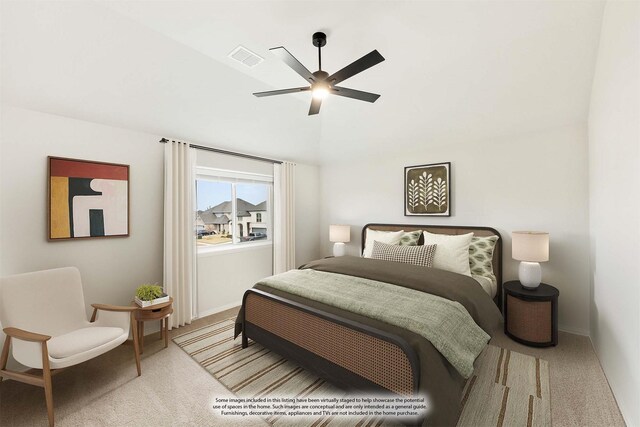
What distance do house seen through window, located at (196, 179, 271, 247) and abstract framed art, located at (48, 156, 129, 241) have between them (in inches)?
37.6

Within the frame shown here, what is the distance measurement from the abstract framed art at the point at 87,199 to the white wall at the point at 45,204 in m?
0.07

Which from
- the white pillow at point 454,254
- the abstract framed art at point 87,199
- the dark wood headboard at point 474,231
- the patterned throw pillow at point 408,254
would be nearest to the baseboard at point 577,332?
the dark wood headboard at point 474,231

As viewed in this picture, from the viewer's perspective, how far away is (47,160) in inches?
95.9

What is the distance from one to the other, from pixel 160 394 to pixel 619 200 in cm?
354

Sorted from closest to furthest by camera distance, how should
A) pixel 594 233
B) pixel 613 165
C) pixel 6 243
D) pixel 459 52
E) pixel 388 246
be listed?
1. pixel 613 165
2. pixel 6 243
3. pixel 459 52
4. pixel 594 233
5. pixel 388 246

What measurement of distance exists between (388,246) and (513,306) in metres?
1.40

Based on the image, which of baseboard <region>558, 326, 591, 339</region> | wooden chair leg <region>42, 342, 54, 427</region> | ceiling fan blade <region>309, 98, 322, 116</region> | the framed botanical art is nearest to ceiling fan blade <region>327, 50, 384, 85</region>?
ceiling fan blade <region>309, 98, 322, 116</region>

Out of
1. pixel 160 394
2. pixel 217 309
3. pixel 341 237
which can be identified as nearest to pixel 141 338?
pixel 160 394

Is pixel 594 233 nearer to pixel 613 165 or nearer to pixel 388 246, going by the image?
pixel 613 165

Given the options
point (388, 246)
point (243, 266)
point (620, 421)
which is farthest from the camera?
point (243, 266)

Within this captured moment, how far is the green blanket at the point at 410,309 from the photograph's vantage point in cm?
174

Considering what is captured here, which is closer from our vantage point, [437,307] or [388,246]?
[437,307]

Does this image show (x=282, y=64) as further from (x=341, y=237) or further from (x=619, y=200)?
(x=619, y=200)

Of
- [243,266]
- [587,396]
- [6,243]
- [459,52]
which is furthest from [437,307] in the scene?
[6,243]
